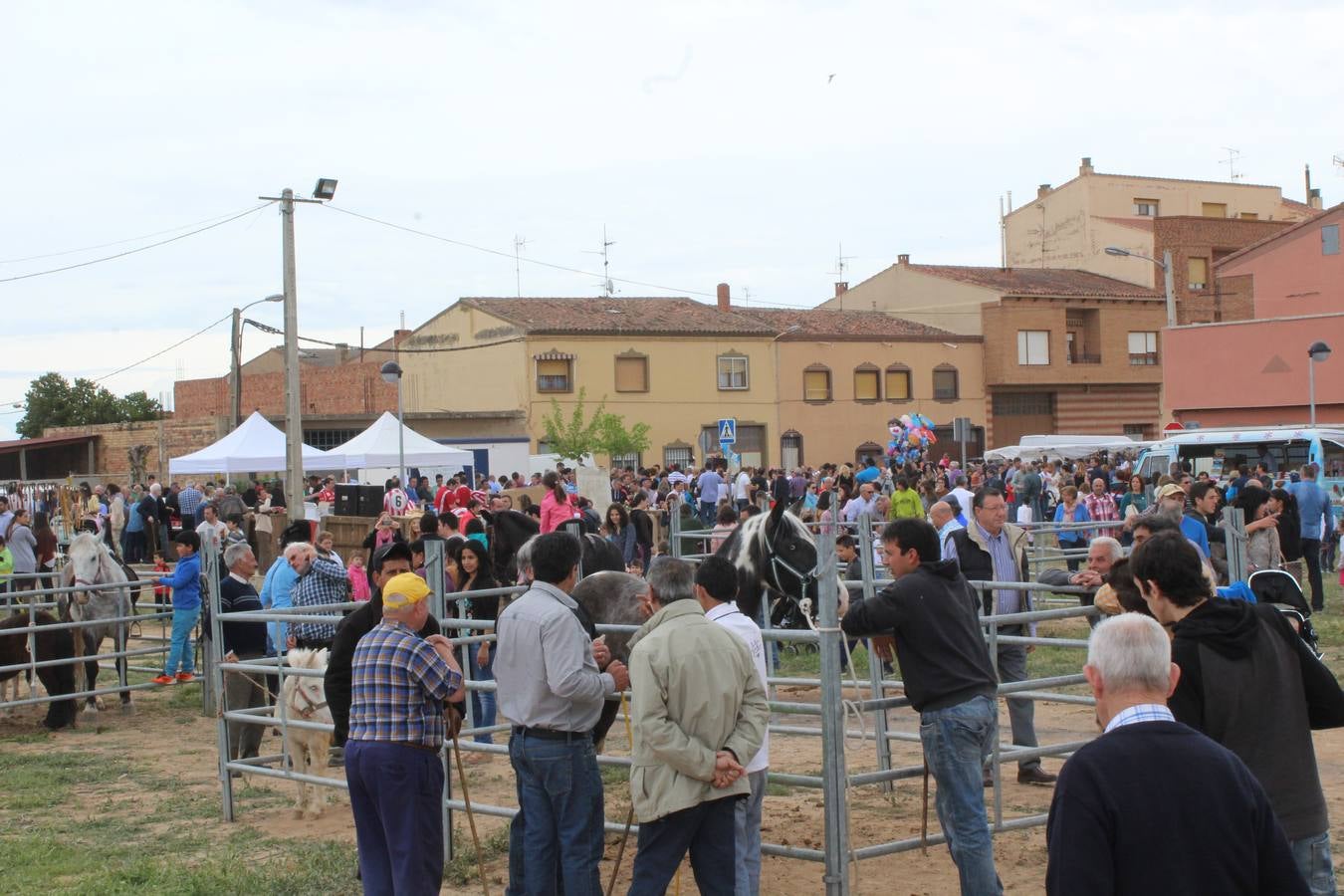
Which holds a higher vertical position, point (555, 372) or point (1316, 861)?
point (555, 372)

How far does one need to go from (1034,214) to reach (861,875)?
59.4 m

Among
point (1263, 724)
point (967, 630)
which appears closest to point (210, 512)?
point (967, 630)

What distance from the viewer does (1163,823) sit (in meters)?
2.88

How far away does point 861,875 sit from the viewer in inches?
272

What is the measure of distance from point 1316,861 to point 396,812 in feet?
10.9

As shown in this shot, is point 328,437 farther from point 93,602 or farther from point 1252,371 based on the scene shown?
point 93,602

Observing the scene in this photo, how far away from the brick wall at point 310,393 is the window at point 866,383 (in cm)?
1729

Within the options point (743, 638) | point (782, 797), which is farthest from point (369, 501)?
point (743, 638)

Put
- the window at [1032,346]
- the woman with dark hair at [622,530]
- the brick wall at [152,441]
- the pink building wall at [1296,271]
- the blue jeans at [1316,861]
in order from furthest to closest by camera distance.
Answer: the window at [1032,346], the pink building wall at [1296,271], the brick wall at [152,441], the woman with dark hair at [622,530], the blue jeans at [1316,861]

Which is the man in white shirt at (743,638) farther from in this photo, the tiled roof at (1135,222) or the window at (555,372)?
the tiled roof at (1135,222)

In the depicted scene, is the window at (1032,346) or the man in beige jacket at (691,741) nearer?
the man in beige jacket at (691,741)

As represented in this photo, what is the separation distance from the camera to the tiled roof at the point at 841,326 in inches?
2051

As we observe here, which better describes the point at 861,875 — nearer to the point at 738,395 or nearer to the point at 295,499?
the point at 295,499

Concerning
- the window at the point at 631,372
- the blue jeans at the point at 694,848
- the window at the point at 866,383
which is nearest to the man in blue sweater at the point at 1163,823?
the blue jeans at the point at 694,848
